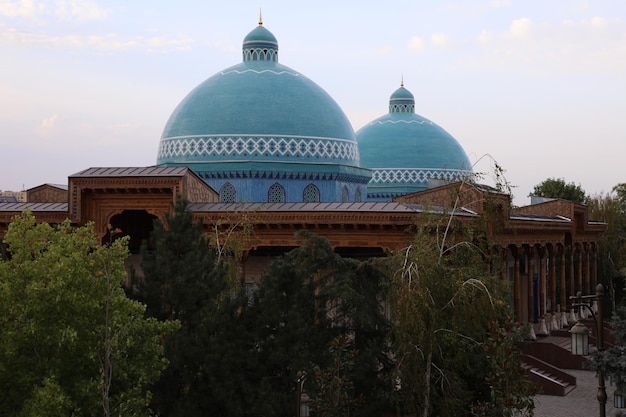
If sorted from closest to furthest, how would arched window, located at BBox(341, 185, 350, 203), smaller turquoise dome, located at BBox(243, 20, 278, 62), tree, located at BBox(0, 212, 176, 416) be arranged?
tree, located at BBox(0, 212, 176, 416) → arched window, located at BBox(341, 185, 350, 203) → smaller turquoise dome, located at BBox(243, 20, 278, 62)

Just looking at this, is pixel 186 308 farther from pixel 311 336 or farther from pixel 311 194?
pixel 311 194

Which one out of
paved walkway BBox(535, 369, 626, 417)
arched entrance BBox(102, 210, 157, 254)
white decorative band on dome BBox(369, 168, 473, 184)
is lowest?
paved walkway BBox(535, 369, 626, 417)

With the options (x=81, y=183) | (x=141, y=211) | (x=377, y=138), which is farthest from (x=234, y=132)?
(x=377, y=138)

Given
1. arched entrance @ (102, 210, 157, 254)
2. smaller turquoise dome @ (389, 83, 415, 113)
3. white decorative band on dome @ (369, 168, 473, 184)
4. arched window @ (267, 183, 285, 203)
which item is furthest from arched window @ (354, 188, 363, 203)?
smaller turquoise dome @ (389, 83, 415, 113)

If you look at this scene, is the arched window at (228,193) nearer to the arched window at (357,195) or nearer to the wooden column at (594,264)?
the arched window at (357,195)

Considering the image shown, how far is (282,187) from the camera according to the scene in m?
35.6

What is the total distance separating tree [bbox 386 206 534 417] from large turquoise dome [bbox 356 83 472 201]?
30990 mm

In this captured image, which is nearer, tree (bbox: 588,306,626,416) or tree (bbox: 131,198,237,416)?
tree (bbox: 131,198,237,416)

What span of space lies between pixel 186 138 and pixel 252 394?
21.7 metres

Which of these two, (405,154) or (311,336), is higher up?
(405,154)

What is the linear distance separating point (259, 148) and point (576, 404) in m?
15.8

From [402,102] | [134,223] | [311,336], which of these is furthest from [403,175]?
[311,336]

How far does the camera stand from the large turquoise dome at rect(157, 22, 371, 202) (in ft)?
117

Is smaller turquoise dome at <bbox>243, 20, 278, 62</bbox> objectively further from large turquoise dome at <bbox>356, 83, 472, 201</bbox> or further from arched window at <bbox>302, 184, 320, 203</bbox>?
large turquoise dome at <bbox>356, 83, 472, 201</bbox>
